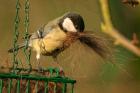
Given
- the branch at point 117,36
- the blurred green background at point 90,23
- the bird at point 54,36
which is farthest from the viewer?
the blurred green background at point 90,23

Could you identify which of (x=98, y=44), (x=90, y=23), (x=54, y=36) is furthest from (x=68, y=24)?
(x=98, y=44)

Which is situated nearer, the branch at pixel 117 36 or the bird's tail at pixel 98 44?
the branch at pixel 117 36

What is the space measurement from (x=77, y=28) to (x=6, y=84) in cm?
101

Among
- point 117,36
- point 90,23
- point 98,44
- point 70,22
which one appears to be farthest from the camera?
point 90,23

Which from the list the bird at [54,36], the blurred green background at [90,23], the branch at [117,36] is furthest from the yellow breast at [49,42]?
the branch at [117,36]

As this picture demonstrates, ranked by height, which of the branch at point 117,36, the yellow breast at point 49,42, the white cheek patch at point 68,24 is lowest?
the yellow breast at point 49,42

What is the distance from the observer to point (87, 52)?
12.1ft

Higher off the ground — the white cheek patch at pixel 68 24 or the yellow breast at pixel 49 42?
the white cheek patch at pixel 68 24

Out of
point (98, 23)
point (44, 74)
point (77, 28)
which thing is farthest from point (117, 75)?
point (44, 74)

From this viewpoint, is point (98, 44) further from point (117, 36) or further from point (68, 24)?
point (68, 24)

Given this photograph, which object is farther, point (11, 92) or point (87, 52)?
point (11, 92)

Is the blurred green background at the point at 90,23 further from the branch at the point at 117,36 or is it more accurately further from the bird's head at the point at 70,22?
the branch at the point at 117,36

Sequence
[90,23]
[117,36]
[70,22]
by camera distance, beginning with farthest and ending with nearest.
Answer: [90,23]
[70,22]
[117,36]

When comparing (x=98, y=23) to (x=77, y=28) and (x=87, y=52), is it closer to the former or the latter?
(x=77, y=28)
